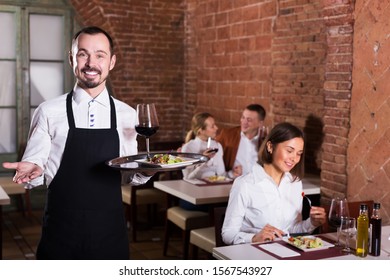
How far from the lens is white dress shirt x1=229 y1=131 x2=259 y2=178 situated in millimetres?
5094

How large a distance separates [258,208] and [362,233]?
60cm

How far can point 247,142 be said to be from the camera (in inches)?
201

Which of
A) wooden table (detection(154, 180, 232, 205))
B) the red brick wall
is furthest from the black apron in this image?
the red brick wall

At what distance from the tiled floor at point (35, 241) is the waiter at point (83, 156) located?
8.77ft

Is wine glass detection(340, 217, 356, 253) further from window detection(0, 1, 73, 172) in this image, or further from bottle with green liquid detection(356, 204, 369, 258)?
window detection(0, 1, 73, 172)

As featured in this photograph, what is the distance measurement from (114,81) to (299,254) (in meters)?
4.43

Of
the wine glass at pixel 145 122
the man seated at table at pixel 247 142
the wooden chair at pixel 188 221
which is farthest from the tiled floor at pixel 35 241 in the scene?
the wine glass at pixel 145 122

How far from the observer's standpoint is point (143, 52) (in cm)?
663

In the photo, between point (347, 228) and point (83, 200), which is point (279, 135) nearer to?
point (347, 228)

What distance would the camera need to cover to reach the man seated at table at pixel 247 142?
5035 mm

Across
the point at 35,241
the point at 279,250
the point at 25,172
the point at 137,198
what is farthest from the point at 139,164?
the point at 35,241

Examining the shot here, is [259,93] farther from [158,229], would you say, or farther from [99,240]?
[99,240]

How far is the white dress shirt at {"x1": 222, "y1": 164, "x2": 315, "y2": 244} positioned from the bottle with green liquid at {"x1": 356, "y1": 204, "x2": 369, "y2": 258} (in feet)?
1.47

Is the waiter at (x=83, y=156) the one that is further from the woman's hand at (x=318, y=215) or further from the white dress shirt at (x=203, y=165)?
the white dress shirt at (x=203, y=165)
